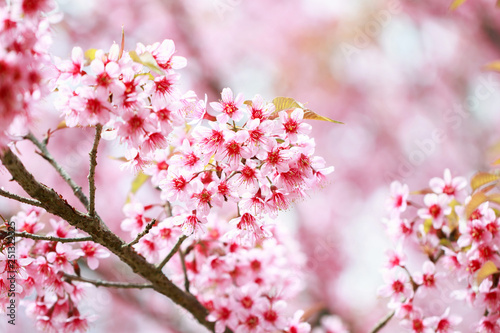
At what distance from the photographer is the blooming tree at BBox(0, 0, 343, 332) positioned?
3.65ft

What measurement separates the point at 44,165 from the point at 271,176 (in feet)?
13.5

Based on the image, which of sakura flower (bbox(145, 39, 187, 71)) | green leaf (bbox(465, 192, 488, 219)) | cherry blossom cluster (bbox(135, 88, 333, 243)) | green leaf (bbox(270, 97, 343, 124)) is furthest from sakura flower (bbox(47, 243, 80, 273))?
green leaf (bbox(465, 192, 488, 219))

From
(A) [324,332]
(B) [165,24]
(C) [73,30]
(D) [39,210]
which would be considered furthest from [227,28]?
(D) [39,210]

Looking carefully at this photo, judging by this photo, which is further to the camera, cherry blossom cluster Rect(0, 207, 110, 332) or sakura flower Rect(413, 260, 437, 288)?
sakura flower Rect(413, 260, 437, 288)

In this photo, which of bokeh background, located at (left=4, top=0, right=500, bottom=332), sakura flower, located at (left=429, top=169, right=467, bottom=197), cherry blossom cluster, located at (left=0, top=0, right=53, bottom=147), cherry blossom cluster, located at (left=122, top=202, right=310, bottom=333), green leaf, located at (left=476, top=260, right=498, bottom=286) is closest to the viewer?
cherry blossom cluster, located at (left=0, top=0, right=53, bottom=147)

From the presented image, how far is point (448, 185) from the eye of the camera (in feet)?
5.79

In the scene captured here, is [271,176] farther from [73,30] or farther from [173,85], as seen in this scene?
[73,30]

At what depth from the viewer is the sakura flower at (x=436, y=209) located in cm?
167

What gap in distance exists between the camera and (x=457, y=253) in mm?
1651

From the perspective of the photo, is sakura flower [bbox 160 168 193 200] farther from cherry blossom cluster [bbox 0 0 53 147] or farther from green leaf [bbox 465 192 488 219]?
green leaf [bbox 465 192 488 219]

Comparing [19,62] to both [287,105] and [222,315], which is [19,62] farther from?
[222,315]

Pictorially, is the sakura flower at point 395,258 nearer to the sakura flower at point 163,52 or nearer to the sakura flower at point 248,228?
the sakura flower at point 248,228

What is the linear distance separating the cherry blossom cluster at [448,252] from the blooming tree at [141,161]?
0.42 m

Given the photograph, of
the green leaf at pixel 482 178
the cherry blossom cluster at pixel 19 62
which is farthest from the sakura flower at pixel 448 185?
the cherry blossom cluster at pixel 19 62
